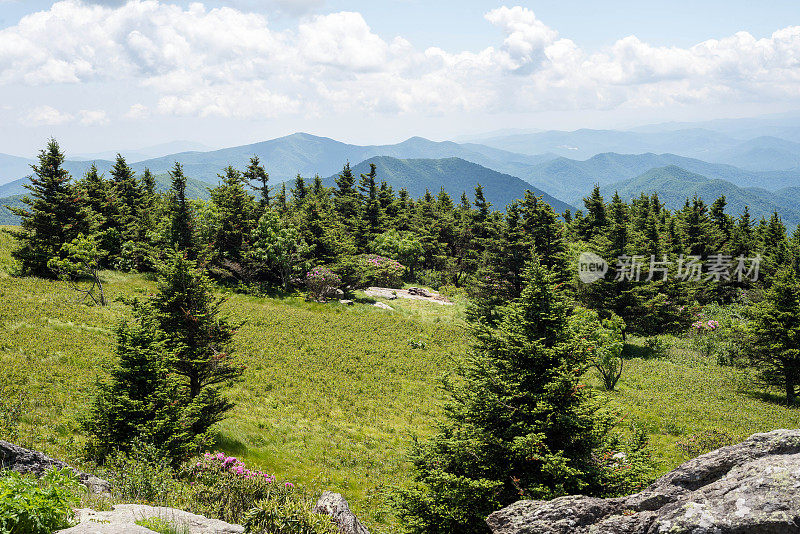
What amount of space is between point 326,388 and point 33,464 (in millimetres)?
14269

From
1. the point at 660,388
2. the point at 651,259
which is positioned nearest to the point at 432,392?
the point at 660,388

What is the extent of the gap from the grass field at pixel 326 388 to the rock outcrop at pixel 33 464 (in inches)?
96.5

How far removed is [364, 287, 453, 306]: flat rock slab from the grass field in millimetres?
9957

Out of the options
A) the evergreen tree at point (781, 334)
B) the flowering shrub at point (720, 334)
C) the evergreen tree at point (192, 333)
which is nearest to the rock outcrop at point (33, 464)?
the evergreen tree at point (192, 333)

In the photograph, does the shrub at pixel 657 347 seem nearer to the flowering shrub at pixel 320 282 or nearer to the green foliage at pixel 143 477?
the flowering shrub at pixel 320 282

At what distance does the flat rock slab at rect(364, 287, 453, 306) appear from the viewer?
148 ft

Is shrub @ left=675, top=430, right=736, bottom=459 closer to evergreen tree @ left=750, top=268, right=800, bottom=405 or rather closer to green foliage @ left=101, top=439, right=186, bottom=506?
evergreen tree @ left=750, top=268, right=800, bottom=405

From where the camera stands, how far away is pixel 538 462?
8727 millimetres

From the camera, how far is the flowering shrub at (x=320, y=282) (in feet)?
132

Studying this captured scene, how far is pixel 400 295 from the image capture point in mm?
47094

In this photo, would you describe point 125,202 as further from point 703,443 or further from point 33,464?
point 703,443

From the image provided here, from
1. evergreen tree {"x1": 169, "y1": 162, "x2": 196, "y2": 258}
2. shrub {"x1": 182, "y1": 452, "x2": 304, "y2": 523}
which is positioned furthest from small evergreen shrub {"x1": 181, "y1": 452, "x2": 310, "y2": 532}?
evergreen tree {"x1": 169, "y1": 162, "x2": 196, "y2": 258}

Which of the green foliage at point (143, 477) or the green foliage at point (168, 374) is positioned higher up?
the green foliage at point (168, 374)

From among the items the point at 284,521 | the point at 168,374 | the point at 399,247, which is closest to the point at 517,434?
the point at 284,521
